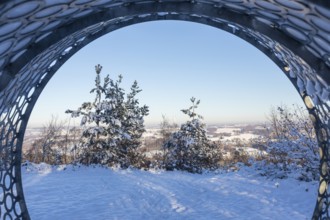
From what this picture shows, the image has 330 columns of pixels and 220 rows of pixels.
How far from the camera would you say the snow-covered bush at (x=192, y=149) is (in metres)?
19.2

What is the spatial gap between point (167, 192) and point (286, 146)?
19.4 feet

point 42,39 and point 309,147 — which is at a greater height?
point 42,39

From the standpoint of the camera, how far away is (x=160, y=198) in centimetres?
909

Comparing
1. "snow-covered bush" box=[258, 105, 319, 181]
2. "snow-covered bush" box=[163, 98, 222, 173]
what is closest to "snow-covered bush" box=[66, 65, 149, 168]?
"snow-covered bush" box=[163, 98, 222, 173]

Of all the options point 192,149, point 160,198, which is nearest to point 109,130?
point 192,149

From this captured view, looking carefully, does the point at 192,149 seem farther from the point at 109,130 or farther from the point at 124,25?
the point at 124,25

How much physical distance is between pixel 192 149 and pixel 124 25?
16.4 metres

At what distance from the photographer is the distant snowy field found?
7.36 metres

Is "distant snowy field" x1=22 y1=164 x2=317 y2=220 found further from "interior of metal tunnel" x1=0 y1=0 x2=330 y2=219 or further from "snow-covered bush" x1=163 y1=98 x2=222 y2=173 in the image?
"snow-covered bush" x1=163 y1=98 x2=222 y2=173

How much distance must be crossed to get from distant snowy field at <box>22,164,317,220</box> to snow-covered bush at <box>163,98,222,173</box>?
6.53 metres

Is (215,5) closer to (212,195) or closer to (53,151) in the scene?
(212,195)

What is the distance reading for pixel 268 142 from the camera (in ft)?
47.0

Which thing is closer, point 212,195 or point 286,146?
point 212,195

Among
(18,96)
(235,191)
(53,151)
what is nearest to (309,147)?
(235,191)
